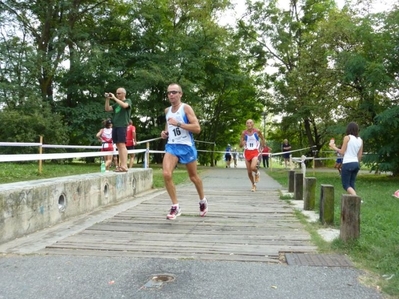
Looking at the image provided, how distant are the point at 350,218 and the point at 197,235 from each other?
1769 millimetres

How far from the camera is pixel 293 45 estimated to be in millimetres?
29516

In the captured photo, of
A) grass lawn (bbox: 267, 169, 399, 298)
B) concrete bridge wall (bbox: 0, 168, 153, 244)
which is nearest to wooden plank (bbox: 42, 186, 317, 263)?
grass lawn (bbox: 267, 169, 399, 298)

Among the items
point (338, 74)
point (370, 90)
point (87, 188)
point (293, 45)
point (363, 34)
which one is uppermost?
point (293, 45)

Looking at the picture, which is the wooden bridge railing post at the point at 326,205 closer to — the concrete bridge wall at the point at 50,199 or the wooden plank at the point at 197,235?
the wooden plank at the point at 197,235

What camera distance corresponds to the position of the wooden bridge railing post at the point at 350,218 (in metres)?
4.48

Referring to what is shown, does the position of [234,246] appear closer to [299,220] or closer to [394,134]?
[299,220]

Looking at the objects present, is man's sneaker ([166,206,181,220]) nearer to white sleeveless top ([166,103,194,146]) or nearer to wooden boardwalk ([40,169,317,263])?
wooden boardwalk ([40,169,317,263])

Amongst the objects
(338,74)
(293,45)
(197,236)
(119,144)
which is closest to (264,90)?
(293,45)

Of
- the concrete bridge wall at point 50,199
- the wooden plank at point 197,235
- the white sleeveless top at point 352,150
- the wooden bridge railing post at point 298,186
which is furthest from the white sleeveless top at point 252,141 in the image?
the concrete bridge wall at point 50,199

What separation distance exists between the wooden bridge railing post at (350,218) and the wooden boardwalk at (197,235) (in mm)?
368

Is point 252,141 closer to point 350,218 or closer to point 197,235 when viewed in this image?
point 197,235

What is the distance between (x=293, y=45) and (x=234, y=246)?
26891 mm

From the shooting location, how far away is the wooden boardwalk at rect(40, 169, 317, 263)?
430cm

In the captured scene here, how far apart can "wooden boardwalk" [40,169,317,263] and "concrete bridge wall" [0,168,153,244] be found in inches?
22.7
